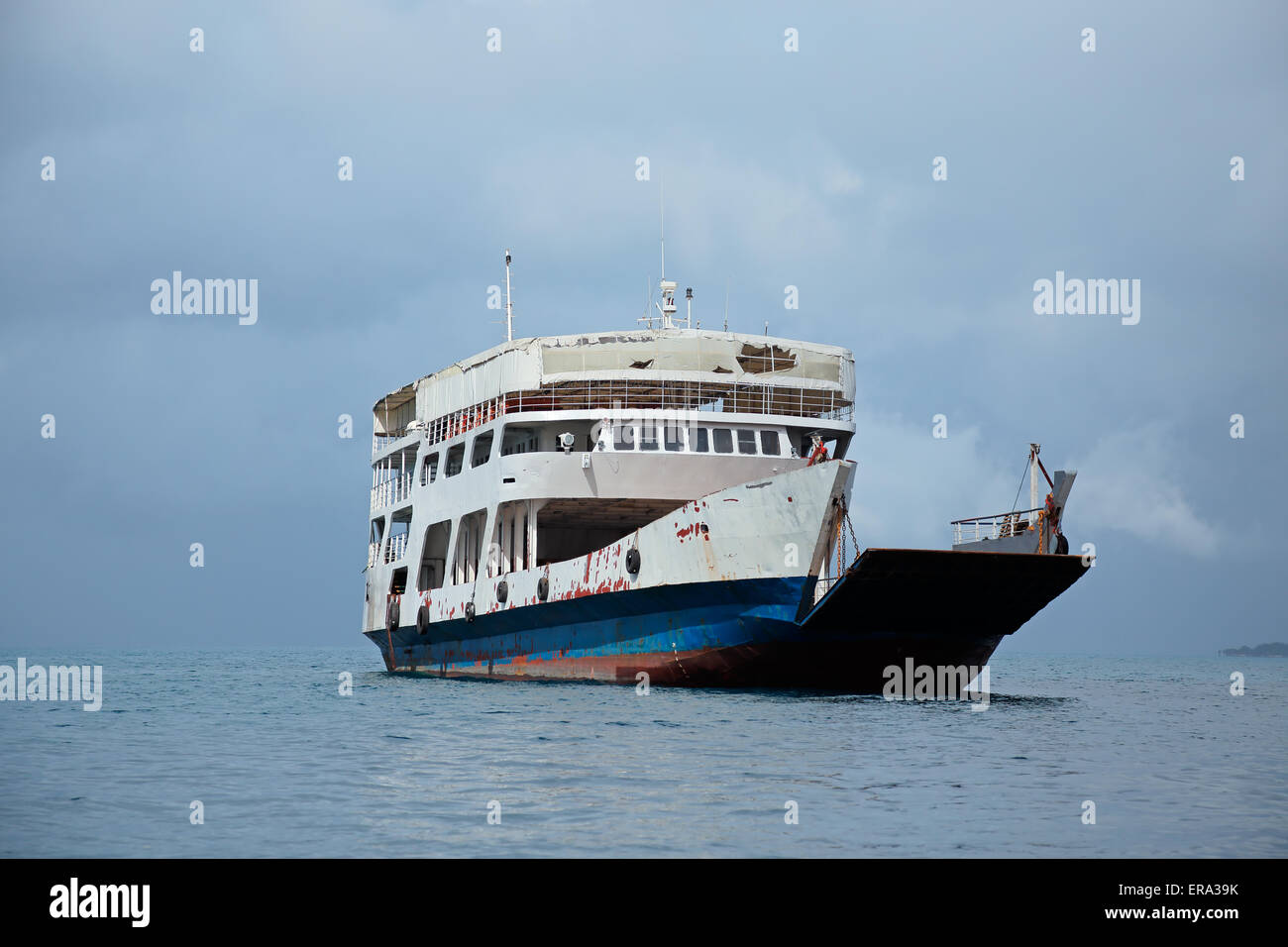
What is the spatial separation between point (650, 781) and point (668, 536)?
39.1 feet

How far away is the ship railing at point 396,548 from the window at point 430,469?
3.17m

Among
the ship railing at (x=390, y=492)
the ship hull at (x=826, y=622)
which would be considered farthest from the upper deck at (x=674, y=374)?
the ship railing at (x=390, y=492)

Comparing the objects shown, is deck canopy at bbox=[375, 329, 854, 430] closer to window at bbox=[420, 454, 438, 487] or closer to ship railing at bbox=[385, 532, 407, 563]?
window at bbox=[420, 454, 438, 487]

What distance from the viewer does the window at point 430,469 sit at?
39125 mm

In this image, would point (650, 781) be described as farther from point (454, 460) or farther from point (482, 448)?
point (454, 460)

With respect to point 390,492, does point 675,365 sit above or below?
above

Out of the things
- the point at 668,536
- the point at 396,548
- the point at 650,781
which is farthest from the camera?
the point at 396,548

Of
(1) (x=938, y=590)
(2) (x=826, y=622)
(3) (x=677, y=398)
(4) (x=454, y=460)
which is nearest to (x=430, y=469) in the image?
(4) (x=454, y=460)

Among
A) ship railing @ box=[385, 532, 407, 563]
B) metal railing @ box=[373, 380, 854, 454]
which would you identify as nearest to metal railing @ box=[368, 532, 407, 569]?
ship railing @ box=[385, 532, 407, 563]

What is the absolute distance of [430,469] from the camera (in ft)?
129
